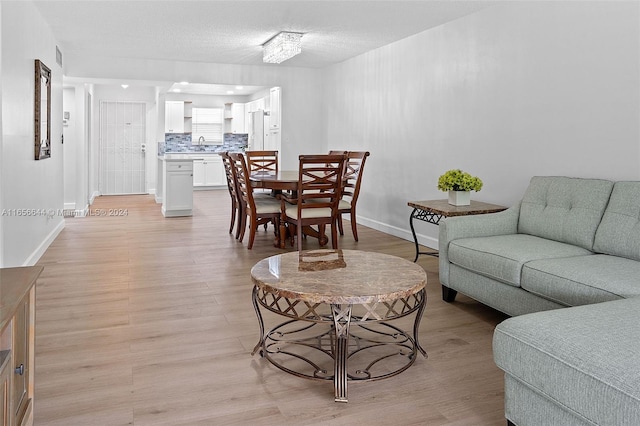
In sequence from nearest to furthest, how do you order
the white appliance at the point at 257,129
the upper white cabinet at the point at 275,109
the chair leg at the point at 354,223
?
the chair leg at the point at 354,223 → the upper white cabinet at the point at 275,109 → the white appliance at the point at 257,129

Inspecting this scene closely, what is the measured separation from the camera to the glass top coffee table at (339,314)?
2.29m

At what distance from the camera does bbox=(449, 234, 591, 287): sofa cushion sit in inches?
119

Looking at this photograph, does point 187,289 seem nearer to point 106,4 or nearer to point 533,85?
point 106,4

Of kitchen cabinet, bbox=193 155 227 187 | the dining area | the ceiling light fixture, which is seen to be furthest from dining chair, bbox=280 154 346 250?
kitchen cabinet, bbox=193 155 227 187

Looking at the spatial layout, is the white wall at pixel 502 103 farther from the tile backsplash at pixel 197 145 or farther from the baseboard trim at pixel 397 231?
the tile backsplash at pixel 197 145

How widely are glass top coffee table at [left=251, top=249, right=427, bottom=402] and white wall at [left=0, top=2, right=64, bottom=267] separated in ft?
7.63

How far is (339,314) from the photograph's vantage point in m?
2.29

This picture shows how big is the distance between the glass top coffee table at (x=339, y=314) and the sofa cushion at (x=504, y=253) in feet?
1.95

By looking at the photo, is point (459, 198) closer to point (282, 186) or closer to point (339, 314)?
point (282, 186)

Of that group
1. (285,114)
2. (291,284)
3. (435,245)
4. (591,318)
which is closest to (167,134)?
(285,114)

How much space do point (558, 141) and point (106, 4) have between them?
4058 millimetres

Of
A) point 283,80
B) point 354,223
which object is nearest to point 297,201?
point 354,223

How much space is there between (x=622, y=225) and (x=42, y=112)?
16.7 ft

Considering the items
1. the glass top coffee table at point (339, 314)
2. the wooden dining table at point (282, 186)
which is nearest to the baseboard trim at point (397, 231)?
the wooden dining table at point (282, 186)
